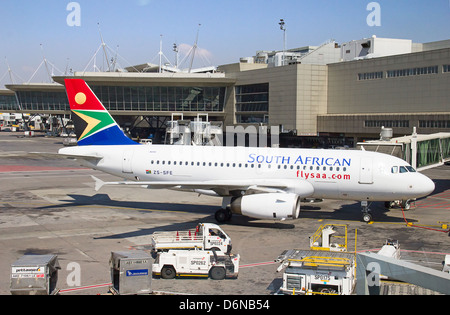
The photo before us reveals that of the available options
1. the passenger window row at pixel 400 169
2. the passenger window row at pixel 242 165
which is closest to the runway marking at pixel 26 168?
the passenger window row at pixel 242 165

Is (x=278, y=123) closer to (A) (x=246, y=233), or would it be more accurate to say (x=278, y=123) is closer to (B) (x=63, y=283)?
(A) (x=246, y=233)

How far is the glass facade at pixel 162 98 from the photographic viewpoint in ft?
358

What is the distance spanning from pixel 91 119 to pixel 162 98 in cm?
7485

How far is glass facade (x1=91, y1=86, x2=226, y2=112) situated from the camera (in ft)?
358

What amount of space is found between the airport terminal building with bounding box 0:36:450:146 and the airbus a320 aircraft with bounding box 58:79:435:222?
138ft

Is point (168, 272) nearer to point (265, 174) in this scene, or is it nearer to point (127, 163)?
point (265, 174)

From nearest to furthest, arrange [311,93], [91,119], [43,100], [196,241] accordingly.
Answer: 1. [196,241]
2. [91,119]
3. [311,93]
4. [43,100]

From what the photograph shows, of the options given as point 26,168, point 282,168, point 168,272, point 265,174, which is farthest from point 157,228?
point 26,168

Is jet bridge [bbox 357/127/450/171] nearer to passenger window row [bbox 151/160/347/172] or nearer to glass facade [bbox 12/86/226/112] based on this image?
passenger window row [bbox 151/160/347/172]

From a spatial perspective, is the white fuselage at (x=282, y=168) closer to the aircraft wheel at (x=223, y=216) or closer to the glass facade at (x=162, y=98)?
the aircraft wheel at (x=223, y=216)

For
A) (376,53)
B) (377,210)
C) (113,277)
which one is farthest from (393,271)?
(376,53)

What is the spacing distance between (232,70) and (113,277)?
97.3 m

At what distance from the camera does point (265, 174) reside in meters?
30.6
